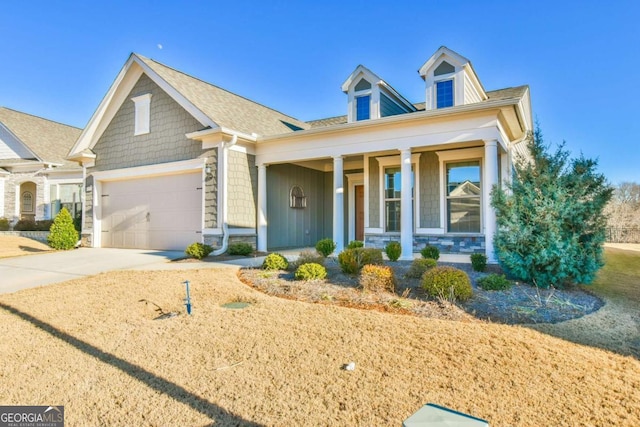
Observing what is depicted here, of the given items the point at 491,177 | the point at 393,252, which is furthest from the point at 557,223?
the point at 393,252

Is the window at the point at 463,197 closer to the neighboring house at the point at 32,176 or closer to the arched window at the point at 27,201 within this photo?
the neighboring house at the point at 32,176

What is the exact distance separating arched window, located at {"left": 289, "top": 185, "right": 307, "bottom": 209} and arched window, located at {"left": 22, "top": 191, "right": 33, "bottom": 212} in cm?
1479

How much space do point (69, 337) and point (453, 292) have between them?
485 centimetres

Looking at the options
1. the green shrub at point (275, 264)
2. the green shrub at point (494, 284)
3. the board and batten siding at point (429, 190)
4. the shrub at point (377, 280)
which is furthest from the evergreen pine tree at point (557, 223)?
the green shrub at point (275, 264)

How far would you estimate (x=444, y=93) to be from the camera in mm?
10078

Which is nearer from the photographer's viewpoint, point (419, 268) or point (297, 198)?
point (419, 268)

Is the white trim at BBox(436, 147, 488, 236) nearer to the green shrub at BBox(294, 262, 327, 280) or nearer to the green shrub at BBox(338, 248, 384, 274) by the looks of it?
the green shrub at BBox(338, 248, 384, 274)

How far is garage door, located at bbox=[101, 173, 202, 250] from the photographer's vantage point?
10969 mm

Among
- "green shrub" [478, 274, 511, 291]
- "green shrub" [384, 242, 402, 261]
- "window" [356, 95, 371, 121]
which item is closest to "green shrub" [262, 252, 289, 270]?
"green shrub" [384, 242, 402, 261]

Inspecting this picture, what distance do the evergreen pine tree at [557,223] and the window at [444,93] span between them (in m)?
4.10

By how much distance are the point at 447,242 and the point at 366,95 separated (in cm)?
504

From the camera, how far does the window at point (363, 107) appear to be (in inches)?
431

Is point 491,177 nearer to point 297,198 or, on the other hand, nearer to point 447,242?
point 447,242

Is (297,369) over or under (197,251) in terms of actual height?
under
